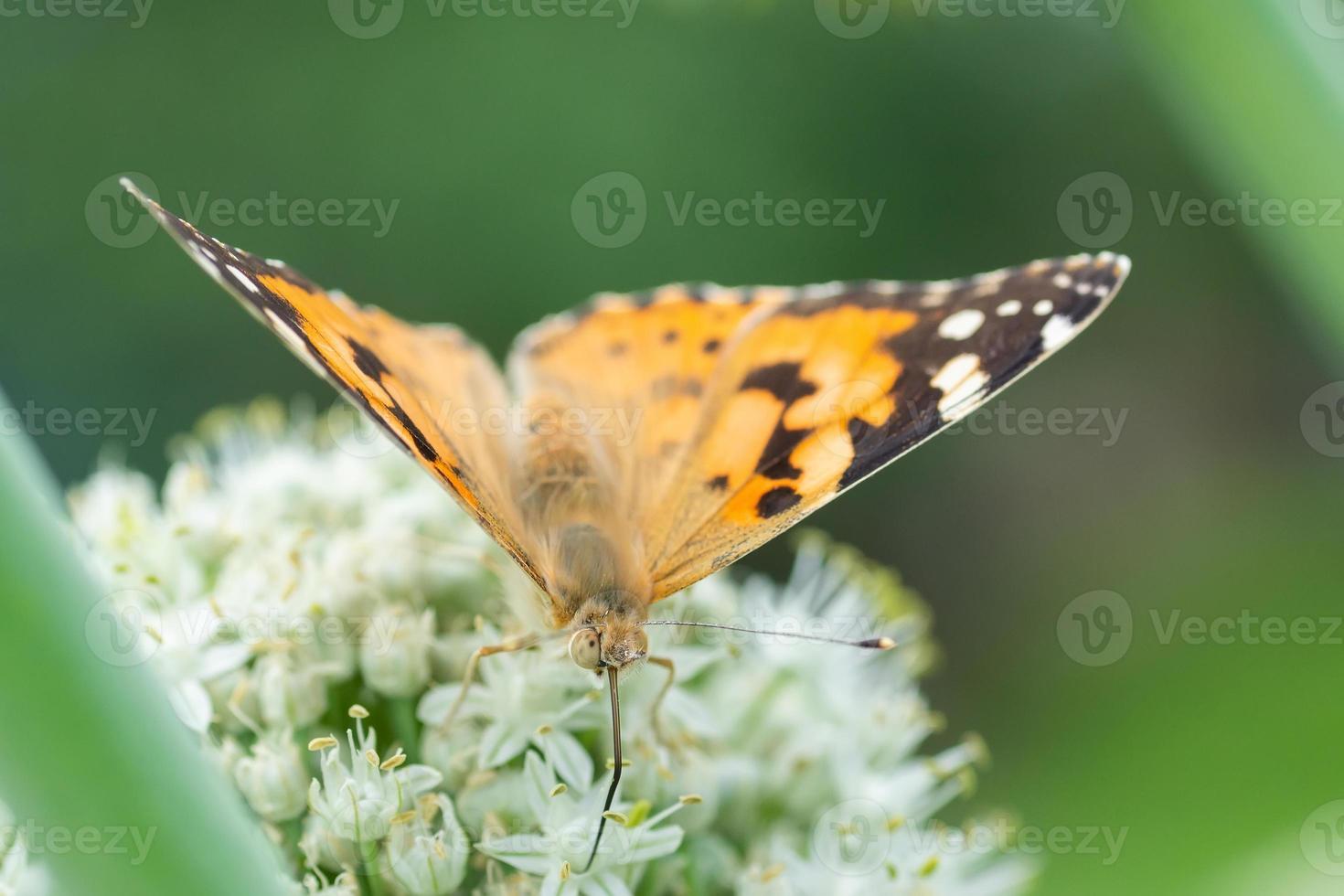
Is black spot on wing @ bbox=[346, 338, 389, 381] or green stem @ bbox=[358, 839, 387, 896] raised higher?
black spot on wing @ bbox=[346, 338, 389, 381]

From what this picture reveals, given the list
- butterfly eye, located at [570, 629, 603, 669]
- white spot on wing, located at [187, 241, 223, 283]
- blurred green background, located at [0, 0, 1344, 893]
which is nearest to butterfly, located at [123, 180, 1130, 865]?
butterfly eye, located at [570, 629, 603, 669]

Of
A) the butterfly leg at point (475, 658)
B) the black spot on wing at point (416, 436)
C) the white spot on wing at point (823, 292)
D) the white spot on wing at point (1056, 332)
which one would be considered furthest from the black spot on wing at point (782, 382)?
the black spot on wing at point (416, 436)

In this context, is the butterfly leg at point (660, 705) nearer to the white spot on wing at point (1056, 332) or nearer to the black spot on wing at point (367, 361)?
the black spot on wing at point (367, 361)

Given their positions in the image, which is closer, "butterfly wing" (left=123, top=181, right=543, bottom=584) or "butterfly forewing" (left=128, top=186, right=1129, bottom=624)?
"butterfly wing" (left=123, top=181, right=543, bottom=584)

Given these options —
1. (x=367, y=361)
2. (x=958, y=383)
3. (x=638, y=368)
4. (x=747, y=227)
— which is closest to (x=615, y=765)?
(x=367, y=361)

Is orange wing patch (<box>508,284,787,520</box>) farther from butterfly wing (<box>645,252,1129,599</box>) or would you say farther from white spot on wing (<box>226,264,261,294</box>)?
white spot on wing (<box>226,264,261,294</box>)

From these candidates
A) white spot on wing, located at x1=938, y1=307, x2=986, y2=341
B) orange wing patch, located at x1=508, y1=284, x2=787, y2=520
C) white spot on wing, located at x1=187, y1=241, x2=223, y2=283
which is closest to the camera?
white spot on wing, located at x1=187, y1=241, x2=223, y2=283

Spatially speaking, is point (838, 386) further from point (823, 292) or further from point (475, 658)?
point (475, 658)
